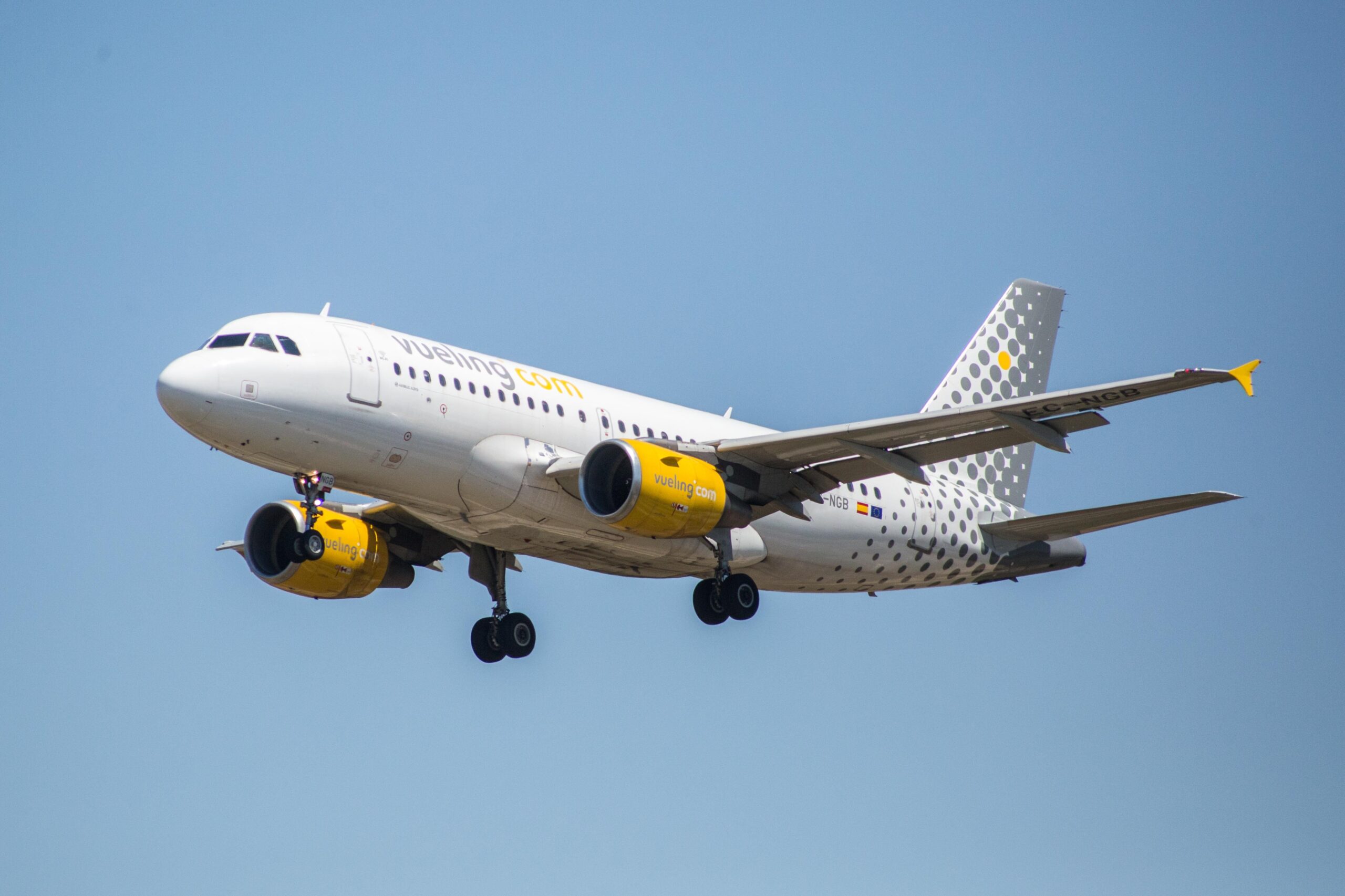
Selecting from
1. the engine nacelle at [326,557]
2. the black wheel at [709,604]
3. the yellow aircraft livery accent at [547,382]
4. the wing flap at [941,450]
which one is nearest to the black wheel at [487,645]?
the engine nacelle at [326,557]

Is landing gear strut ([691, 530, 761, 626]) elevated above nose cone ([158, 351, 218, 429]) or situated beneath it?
situated beneath

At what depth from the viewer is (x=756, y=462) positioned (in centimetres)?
3309

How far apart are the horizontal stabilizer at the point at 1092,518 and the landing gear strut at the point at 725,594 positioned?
22.1 ft

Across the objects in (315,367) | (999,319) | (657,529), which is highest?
(999,319)

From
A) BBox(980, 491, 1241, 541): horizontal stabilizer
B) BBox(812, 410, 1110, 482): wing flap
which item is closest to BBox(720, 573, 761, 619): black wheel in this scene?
BBox(812, 410, 1110, 482): wing flap

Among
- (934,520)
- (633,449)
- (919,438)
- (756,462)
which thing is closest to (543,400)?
(633,449)

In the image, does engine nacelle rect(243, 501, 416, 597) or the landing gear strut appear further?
engine nacelle rect(243, 501, 416, 597)

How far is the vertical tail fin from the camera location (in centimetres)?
A: 4050

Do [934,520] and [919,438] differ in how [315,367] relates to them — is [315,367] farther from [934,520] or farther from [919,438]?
[934,520]

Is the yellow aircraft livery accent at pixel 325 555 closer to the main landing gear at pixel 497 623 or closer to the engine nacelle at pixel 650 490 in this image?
the main landing gear at pixel 497 623

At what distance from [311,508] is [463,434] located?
9.91 feet

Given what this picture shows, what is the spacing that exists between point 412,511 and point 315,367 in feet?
12.9

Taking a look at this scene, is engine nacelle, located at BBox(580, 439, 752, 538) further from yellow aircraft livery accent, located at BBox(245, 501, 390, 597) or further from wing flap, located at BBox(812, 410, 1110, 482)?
yellow aircraft livery accent, located at BBox(245, 501, 390, 597)

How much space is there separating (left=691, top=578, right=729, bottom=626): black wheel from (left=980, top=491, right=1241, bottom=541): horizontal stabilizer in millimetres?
7362
